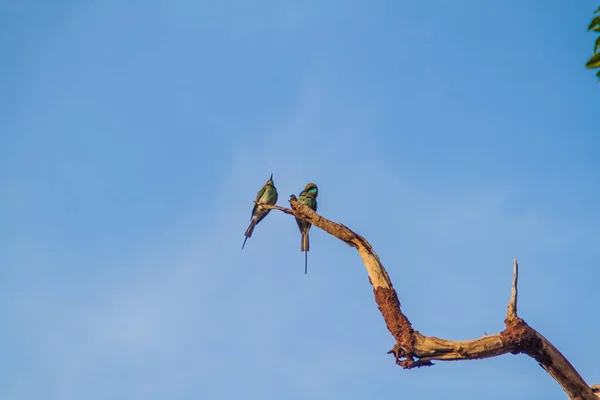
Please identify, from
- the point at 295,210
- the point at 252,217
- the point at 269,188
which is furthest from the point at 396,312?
the point at 269,188

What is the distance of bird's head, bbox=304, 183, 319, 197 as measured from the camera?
11383 mm

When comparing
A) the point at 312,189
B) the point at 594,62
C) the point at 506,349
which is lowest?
the point at 506,349

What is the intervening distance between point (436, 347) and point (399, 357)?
0.31 meters

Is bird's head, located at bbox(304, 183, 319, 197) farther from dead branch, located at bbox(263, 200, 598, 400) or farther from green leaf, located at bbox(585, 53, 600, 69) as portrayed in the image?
green leaf, located at bbox(585, 53, 600, 69)

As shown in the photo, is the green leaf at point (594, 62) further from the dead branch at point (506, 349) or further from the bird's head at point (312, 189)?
the bird's head at point (312, 189)

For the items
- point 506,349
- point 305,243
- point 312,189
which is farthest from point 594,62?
point 312,189

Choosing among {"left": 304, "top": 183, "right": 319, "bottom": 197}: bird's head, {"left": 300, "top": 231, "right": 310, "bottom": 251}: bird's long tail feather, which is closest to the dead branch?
{"left": 300, "top": 231, "right": 310, "bottom": 251}: bird's long tail feather

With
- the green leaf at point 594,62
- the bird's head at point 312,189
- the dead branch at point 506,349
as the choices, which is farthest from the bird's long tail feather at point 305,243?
the green leaf at point 594,62

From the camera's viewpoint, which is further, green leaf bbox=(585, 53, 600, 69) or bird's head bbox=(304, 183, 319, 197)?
bird's head bbox=(304, 183, 319, 197)

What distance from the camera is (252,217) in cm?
1109

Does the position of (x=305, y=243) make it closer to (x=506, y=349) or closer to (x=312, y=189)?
(x=312, y=189)

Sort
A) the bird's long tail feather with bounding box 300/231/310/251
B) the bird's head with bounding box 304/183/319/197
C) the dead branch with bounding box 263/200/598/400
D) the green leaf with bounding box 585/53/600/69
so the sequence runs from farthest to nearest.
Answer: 1. the bird's head with bounding box 304/183/319/197
2. the bird's long tail feather with bounding box 300/231/310/251
3. the dead branch with bounding box 263/200/598/400
4. the green leaf with bounding box 585/53/600/69

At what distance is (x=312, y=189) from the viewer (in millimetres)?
11445

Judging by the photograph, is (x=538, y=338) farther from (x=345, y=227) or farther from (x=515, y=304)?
(x=345, y=227)
